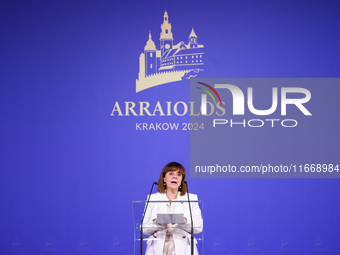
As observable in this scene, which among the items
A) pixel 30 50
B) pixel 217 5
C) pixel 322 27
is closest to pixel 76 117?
pixel 30 50

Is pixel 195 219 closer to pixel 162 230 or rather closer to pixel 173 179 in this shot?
pixel 162 230

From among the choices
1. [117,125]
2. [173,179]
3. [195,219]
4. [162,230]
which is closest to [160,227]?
[162,230]

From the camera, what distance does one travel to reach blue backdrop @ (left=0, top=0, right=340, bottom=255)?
5.39 meters

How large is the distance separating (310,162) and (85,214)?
8.69ft

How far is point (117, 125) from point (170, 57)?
3.27 feet

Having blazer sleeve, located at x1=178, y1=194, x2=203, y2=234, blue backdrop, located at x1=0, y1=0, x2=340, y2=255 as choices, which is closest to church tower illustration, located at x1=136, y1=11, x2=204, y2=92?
blue backdrop, located at x1=0, y1=0, x2=340, y2=255

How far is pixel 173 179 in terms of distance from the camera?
3863 millimetres

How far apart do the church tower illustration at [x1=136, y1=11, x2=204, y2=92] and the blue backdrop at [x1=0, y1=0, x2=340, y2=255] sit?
→ 71 mm

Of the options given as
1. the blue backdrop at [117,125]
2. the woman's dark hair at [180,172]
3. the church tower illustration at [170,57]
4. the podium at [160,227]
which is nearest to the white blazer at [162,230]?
the podium at [160,227]

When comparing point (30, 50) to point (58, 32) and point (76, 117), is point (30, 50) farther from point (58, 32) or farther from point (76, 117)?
point (76, 117)

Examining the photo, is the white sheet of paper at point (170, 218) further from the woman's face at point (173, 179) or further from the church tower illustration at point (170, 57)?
the church tower illustration at point (170, 57)

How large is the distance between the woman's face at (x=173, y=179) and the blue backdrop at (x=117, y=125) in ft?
4.98

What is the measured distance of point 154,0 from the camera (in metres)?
5.49

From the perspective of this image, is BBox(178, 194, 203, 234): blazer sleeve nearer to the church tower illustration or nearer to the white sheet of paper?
the white sheet of paper
